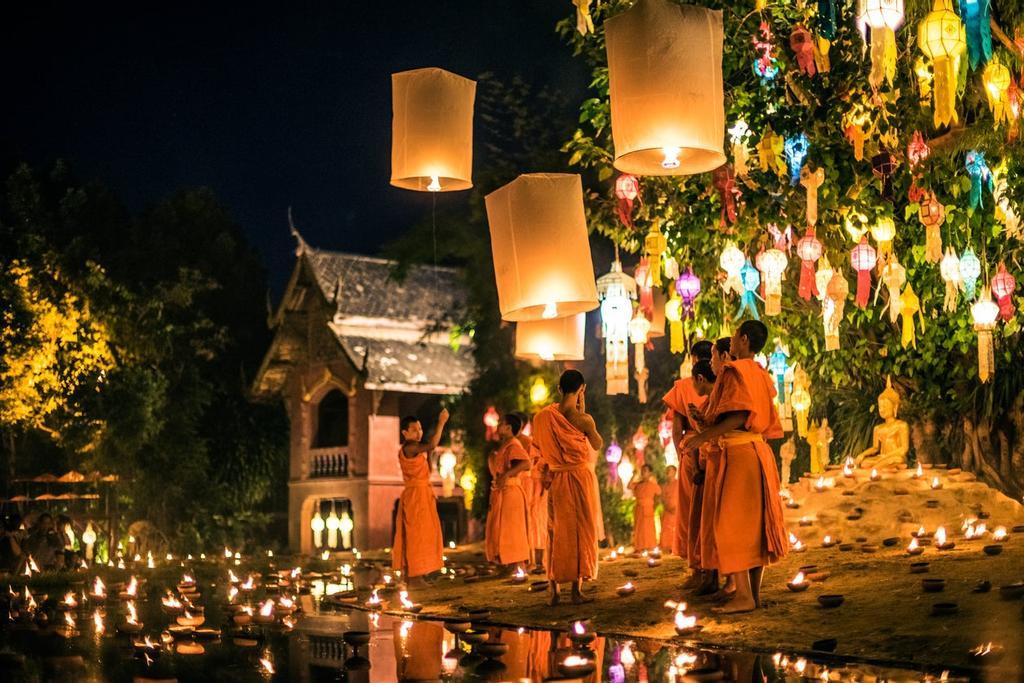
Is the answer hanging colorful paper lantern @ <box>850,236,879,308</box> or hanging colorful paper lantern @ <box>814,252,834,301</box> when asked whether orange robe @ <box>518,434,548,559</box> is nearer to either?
hanging colorful paper lantern @ <box>814,252,834,301</box>

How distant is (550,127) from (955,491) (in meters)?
11.3

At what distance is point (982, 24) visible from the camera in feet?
25.8

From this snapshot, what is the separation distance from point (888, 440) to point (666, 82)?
7.13 m

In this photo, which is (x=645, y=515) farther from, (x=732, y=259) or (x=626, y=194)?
(x=626, y=194)

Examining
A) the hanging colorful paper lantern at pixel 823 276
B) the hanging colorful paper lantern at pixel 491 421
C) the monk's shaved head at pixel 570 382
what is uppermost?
the hanging colorful paper lantern at pixel 823 276

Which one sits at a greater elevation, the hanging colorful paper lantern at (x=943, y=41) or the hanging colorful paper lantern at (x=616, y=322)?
the hanging colorful paper lantern at (x=943, y=41)

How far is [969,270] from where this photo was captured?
10.1 metres

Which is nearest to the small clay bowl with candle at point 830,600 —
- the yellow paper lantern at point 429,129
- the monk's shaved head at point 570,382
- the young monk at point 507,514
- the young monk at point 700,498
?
the young monk at point 700,498

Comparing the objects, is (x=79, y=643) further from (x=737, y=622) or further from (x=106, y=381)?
(x=106, y=381)

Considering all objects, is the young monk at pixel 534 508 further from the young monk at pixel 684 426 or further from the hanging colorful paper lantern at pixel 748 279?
the young monk at pixel 684 426

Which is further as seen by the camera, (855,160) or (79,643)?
(855,160)

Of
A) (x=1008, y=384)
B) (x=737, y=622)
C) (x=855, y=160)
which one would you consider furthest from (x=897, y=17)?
(x=1008, y=384)

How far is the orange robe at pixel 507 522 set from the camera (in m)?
11.9

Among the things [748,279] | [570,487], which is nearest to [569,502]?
[570,487]
